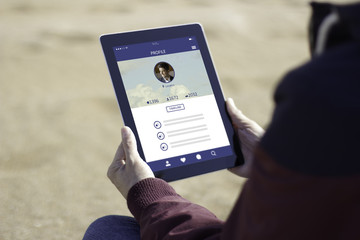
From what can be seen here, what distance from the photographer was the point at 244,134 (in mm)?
1561

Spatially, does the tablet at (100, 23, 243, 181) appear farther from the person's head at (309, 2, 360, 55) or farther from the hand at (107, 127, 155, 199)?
the person's head at (309, 2, 360, 55)

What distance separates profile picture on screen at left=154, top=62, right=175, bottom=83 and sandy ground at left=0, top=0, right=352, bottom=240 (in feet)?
3.36

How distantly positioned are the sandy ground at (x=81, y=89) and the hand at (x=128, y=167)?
3.22 ft

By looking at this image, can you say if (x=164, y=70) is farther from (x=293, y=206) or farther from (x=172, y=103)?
(x=293, y=206)

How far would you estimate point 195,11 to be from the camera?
5.57m

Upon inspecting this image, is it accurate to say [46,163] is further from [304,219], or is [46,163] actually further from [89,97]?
[304,219]

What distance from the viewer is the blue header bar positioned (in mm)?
1518

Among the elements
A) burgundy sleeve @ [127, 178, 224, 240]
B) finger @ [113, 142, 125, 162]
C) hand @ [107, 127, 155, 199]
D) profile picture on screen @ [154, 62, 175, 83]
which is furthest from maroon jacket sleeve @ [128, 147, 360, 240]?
profile picture on screen @ [154, 62, 175, 83]

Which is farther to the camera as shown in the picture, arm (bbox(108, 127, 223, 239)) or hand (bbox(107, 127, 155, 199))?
hand (bbox(107, 127, 155, 199))

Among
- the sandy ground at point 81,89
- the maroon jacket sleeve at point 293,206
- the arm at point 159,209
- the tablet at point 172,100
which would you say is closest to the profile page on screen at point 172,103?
the tablet at point 172,100

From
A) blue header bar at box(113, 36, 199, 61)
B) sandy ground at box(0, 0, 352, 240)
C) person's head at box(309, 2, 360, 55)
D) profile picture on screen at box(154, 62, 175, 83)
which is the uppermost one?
person's head at box(309, 2, 360, 55)

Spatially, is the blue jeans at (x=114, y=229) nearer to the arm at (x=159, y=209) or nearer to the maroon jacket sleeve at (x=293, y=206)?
the arm at (x=159, y=209)

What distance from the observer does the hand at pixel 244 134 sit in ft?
5.01

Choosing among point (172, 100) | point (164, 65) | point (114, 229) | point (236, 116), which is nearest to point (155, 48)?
point (164, 65)
